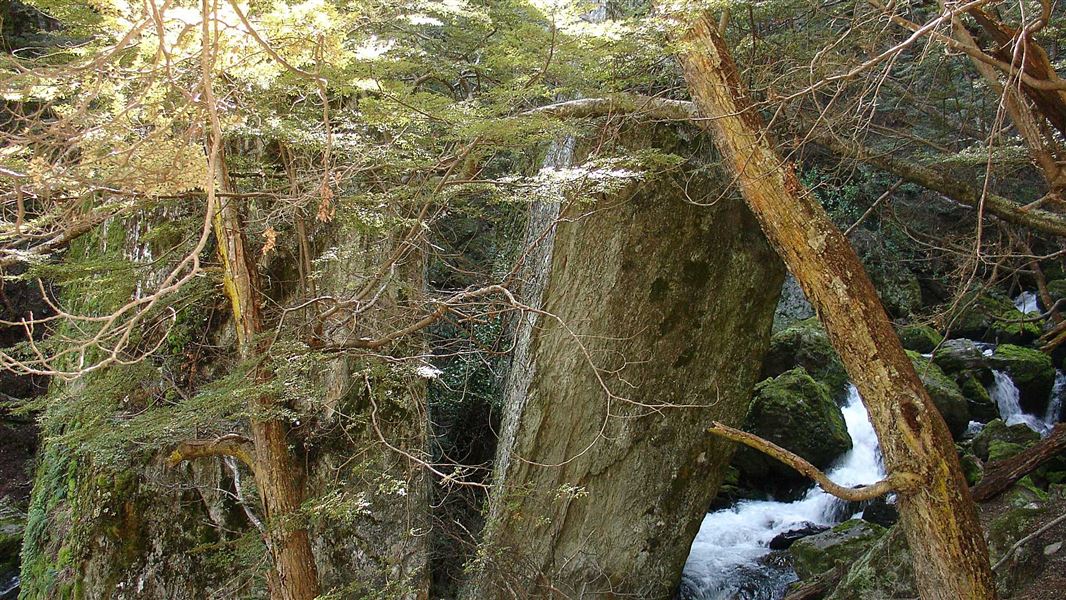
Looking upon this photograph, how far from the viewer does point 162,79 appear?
9.97 feet

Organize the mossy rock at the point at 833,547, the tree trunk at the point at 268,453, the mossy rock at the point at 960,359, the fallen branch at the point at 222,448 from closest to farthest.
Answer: the tree trunk at the point at 268,453, the fallen branch at the point at 222,448, the mossy rock at the point at 833,547, the mossy rock at the point at 960,359

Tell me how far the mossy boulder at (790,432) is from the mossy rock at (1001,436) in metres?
1.54

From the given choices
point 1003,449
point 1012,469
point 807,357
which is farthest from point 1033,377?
point 1012,469

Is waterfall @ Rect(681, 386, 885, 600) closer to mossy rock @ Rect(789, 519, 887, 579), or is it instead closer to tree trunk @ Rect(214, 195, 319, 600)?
mossy rock @ Rect(789, 519, 887, 579)

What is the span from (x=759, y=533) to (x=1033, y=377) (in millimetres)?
4948

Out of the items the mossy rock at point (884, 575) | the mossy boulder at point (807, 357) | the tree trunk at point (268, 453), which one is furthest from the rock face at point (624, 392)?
the mossy boulder at point (807, 357)

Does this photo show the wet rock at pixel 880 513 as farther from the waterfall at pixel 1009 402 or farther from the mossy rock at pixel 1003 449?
the waterfall at pixel 1009 402

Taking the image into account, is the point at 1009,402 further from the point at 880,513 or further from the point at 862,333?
the point at 862,333

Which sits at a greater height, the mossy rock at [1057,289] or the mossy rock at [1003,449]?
the mossy rock at [1057,289]

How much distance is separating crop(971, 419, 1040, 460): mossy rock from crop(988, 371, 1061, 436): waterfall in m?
1.96

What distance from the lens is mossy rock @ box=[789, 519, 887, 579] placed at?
7.07 meters

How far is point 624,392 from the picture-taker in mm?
6570

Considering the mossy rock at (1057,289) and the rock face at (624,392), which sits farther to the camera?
the mossy rock at (1057,289)

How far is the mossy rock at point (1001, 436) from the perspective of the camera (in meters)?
8.02
